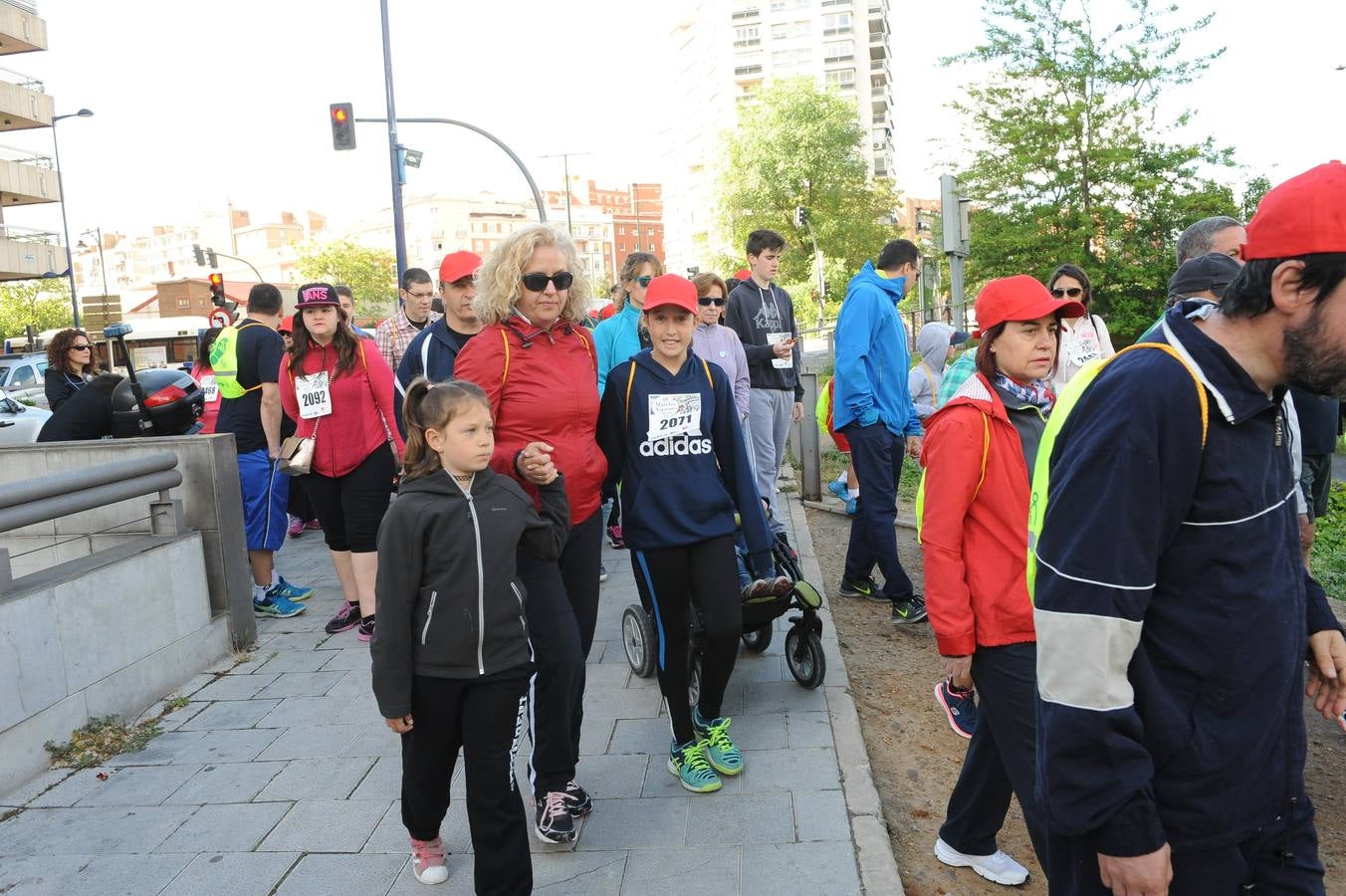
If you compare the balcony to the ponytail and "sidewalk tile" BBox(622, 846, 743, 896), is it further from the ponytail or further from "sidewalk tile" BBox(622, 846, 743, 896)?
"sidewalk tile" BBox(622, 846, 743, 896)

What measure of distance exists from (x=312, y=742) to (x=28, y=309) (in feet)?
253

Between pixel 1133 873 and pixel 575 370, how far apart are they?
8.53 feet

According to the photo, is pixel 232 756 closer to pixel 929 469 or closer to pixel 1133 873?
pixel 929 469

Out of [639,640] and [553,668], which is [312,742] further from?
[553,668]

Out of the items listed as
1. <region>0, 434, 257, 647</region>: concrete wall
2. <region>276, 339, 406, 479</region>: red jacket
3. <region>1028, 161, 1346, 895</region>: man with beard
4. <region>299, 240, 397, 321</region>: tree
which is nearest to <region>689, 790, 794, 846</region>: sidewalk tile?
<region>1028, 161, 1346, 895</region>: man with beard

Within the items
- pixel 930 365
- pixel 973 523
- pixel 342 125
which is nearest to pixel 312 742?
pixel 973 523

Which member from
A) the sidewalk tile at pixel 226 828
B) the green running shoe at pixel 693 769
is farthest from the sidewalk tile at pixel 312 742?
the green running shoe at pixel 693 769

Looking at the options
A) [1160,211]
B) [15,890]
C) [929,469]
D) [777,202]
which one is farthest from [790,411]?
[777,202]

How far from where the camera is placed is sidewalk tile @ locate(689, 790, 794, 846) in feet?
12.0

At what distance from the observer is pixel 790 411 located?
8.20 meters

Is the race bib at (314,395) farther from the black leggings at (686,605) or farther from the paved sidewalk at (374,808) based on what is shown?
the black leggings at (686,605)

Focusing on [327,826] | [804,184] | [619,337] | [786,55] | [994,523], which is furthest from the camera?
[786,55]

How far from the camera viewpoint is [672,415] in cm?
405

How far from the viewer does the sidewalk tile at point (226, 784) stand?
13.8 ft
